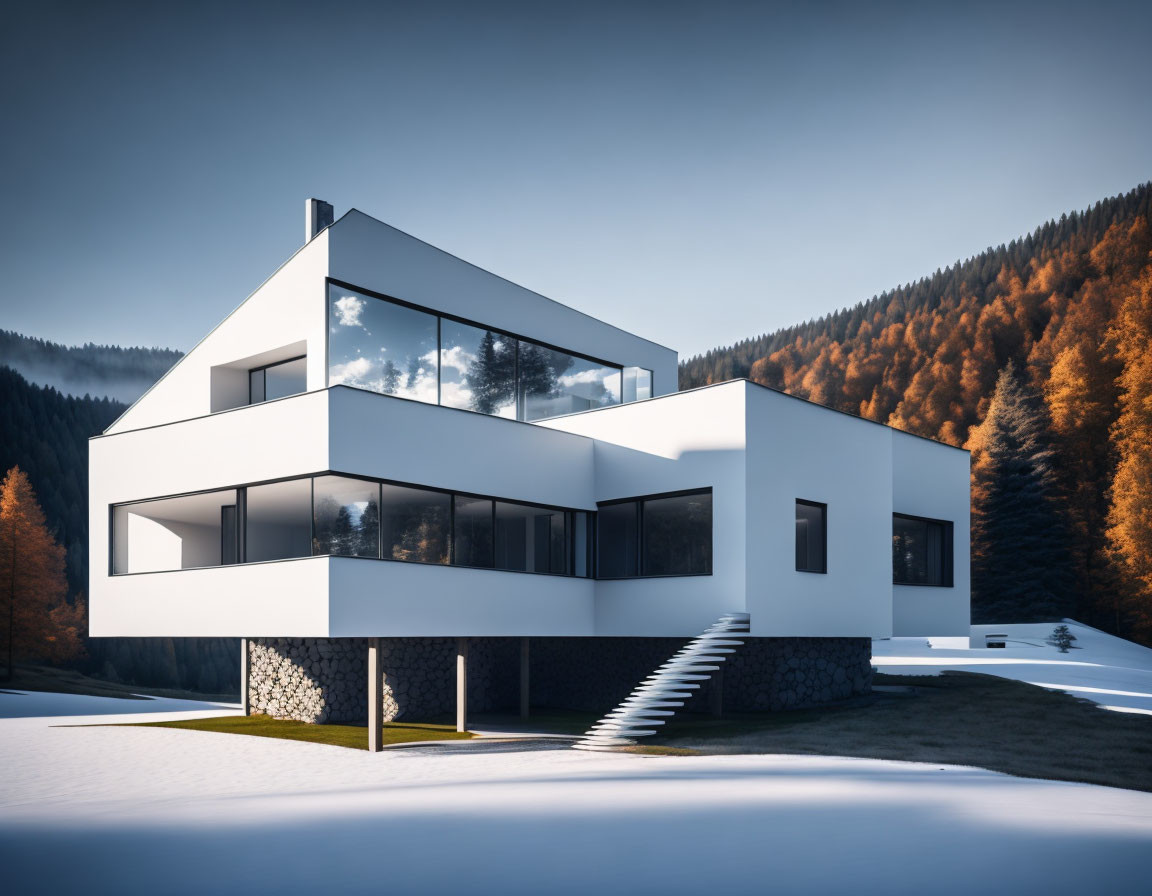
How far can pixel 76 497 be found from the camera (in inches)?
3216

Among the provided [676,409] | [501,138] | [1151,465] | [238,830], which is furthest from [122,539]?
[1151,465]

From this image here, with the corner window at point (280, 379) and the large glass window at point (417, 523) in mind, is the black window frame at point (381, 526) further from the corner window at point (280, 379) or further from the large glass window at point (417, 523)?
the corner window at point (280, 379)

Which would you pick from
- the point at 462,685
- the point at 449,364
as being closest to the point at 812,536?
the point at 462,685

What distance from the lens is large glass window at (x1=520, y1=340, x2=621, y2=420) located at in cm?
2088

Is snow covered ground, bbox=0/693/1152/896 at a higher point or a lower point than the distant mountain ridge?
lower

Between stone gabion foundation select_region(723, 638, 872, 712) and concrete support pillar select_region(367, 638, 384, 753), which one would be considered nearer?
concrete support pillar select_region(367, 638, 384, 753)

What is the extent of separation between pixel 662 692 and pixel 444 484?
4.96m

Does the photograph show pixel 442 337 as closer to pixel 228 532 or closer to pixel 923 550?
pixel 228 532

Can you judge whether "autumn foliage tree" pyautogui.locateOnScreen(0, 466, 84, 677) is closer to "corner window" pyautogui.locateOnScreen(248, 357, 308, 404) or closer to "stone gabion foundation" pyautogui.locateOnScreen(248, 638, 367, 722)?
"stone gabion foundation" pyautogui.locateOnScreen(248, 638, 367, 722)

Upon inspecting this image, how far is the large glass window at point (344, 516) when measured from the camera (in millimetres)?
16094

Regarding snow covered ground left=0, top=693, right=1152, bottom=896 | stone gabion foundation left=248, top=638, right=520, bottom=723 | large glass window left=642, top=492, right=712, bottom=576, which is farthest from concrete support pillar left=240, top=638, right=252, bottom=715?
large glass window left=642, top=492, right=712, bottom=576

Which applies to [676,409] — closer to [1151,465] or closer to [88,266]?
[1151,465]

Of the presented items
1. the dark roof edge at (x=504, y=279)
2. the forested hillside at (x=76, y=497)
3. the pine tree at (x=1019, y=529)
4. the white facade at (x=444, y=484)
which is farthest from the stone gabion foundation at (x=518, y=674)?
the forested hillside at (x=76, y=497)

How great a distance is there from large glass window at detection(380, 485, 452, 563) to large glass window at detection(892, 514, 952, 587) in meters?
11.6
